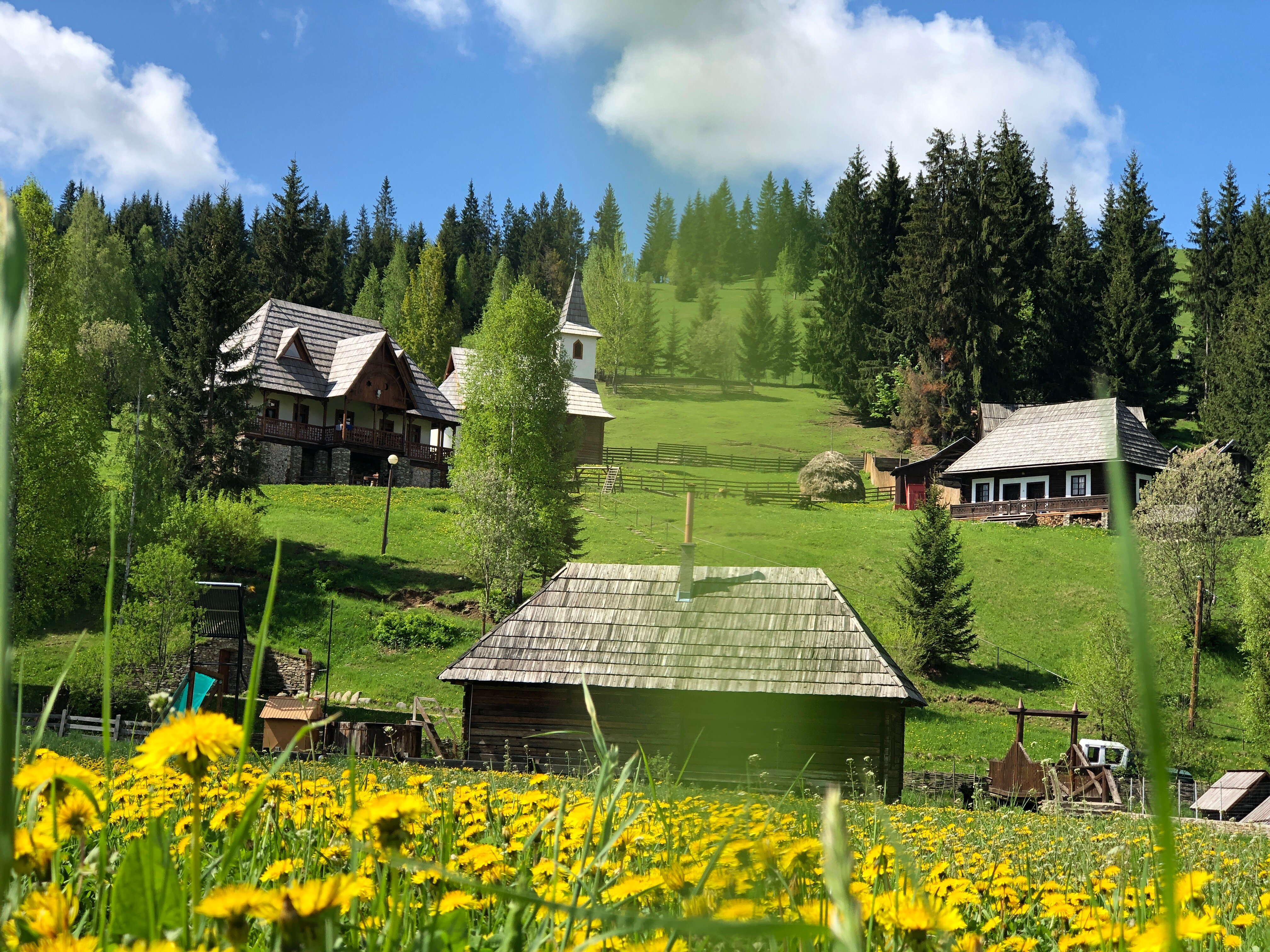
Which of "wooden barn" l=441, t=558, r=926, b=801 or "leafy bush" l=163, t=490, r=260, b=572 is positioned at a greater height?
"leafy bush" l=163, t=490, r=260, b=572

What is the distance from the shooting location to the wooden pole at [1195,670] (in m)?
20.2

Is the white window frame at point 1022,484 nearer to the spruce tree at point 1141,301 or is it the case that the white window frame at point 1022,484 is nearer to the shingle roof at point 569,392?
the spruce tree at point 1141,301

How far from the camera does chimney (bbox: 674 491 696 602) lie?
1.20 meters

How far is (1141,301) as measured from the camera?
42688 millimetres

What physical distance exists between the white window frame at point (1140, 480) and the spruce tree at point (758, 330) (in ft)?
112

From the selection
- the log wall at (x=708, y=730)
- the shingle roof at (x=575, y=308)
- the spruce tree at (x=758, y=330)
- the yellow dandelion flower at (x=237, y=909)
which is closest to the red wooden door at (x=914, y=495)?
the log wall at (x=708, y=730)

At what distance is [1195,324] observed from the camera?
53.4 m

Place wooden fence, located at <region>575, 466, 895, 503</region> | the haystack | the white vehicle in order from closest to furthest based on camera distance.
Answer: wooden fence, located at <region>575, 466, 895, 503</region>
the haystack
the white vehicle

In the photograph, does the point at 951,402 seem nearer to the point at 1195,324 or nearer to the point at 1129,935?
the point at 1129,935

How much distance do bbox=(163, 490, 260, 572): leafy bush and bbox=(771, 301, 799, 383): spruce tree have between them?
2020 cm

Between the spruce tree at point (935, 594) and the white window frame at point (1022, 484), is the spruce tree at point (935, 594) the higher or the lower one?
the lower one

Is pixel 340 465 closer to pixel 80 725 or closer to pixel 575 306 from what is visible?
pixel 80 725

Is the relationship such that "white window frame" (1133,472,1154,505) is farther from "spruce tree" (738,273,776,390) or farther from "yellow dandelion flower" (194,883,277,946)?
"yellow dandelion flower" (194,883,277,946)

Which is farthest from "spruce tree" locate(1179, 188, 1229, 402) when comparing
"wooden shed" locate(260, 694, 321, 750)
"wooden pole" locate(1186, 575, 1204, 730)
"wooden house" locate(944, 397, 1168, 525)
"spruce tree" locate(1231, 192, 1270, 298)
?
"wooden shed" locate(260, 694, 321, 750)
